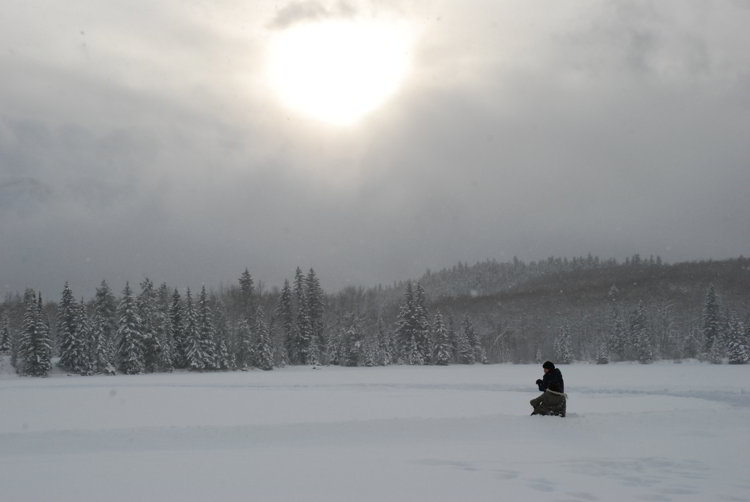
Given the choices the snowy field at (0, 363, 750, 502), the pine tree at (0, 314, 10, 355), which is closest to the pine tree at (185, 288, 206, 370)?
the pine tree at (0, 314, 10, 355)

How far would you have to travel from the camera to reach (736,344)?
7269cm

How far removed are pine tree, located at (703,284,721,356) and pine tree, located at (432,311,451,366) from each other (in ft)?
119

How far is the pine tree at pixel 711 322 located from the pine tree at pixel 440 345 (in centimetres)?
3639

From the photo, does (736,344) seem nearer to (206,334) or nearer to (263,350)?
(263,350)

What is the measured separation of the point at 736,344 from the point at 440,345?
1465 inches

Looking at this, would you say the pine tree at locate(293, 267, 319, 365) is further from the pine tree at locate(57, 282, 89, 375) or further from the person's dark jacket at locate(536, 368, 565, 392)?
the person's dark jacket at locate(536, 368, 565, 392)

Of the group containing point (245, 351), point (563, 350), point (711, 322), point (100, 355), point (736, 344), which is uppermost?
point (711, 322)

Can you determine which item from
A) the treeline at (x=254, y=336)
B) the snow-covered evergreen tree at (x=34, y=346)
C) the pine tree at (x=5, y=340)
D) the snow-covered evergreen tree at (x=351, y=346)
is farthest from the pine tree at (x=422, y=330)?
the pine tree at (x=5, y=340)

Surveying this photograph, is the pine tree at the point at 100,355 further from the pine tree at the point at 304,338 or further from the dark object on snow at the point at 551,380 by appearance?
the dark object on snow at the point at 551,380

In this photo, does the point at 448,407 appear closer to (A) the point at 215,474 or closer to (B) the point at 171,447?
(B) the point at 171,447

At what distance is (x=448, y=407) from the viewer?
22.0 meters

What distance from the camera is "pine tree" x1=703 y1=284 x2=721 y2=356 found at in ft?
269

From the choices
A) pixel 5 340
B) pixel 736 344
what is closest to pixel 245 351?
pixel 5 340

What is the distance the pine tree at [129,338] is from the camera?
64062 mm
